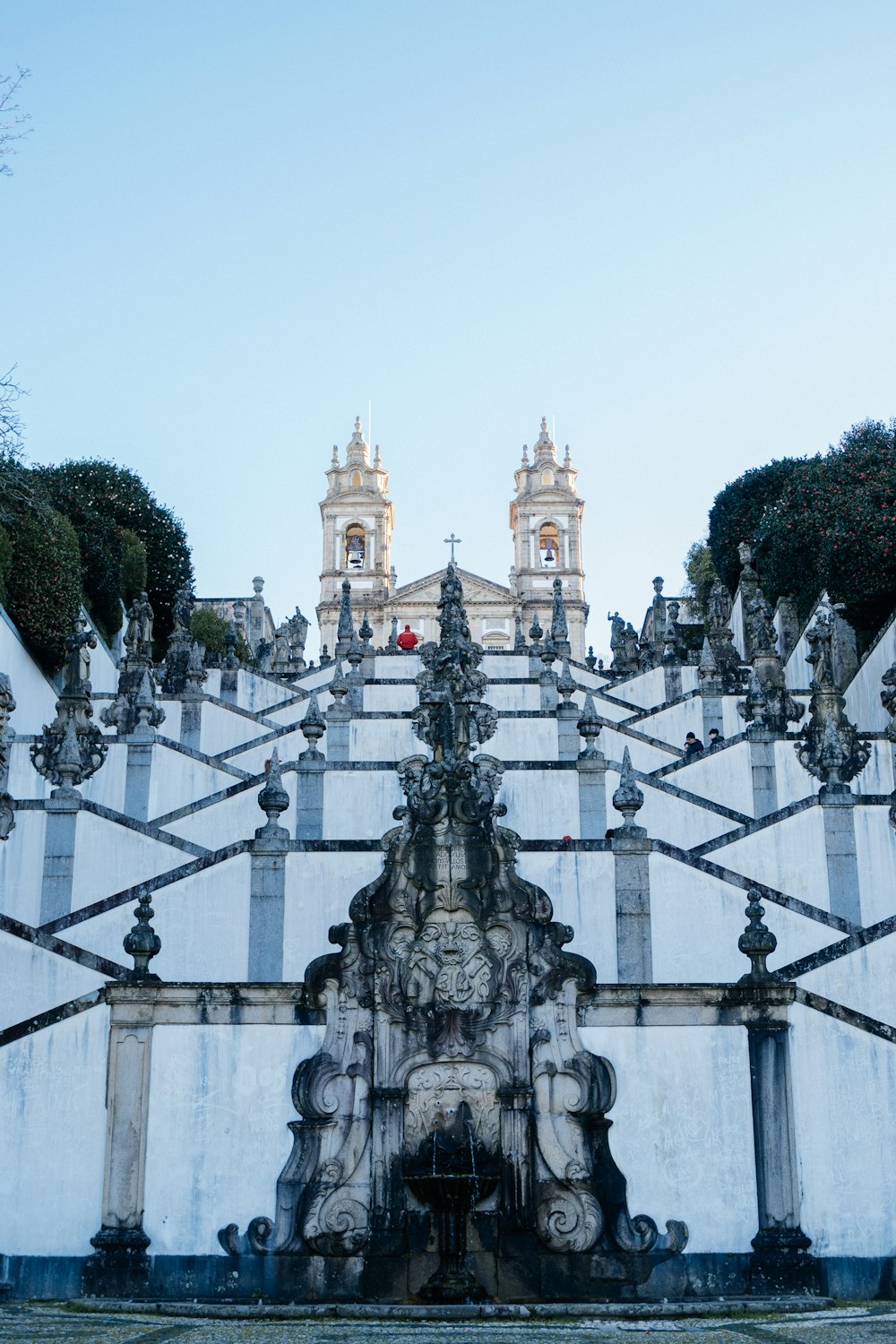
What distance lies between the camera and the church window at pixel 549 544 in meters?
83.4

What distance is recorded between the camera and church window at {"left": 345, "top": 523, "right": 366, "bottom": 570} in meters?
85.0

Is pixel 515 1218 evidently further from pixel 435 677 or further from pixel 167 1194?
pixel 435 677

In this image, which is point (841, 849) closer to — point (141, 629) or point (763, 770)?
point (763, 770)

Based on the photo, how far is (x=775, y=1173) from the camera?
13.4 metres

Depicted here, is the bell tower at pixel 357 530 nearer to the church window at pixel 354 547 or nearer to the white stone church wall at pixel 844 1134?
the church window at pixel 354 547

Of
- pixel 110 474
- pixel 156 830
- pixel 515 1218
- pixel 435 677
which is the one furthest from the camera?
pixel 110 474

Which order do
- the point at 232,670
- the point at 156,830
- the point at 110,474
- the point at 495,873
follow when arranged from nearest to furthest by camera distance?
the point at 495,873, the point at 156,830, the point at 232,670, the point at 110,474

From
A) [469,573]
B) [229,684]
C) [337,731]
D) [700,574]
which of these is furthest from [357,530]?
[337,731]

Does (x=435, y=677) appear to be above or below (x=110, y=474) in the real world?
below

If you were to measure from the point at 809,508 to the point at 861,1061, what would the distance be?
24.3m

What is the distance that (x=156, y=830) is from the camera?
21.6 metres

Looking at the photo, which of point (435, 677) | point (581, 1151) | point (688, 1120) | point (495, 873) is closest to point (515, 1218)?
point (581, 1151)

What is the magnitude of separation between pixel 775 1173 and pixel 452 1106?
9.09 feet

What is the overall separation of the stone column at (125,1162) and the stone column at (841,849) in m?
10.7
